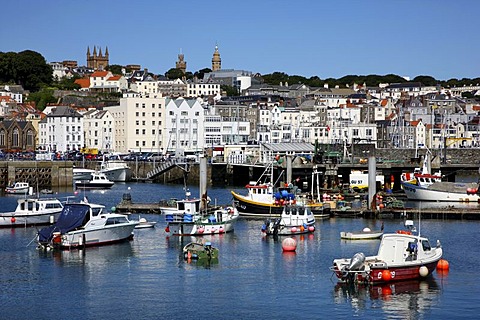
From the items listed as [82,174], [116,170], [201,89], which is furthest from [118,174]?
[201,89]

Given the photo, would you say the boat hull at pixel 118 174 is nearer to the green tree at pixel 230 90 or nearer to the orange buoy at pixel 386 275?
the orange buoy at pixel 386 275

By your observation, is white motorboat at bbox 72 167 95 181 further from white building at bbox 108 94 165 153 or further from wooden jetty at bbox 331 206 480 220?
wooden jetty at bbox 331 206 480 220

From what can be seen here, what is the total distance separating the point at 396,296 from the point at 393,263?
5.82 feet

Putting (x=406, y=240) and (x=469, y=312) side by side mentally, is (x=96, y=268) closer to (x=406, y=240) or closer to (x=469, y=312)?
(x=406, y=240)

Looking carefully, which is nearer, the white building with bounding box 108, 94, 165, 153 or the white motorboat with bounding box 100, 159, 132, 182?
the white motorboat with bounding box 100, 159, 132, 182

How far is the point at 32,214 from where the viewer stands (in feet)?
170

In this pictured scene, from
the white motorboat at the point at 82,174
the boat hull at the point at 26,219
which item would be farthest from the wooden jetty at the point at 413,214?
the white motorboat at the point at 82,174

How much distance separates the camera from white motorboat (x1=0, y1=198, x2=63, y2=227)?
169ft

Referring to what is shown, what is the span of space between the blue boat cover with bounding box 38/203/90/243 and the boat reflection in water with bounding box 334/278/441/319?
47.7 feet

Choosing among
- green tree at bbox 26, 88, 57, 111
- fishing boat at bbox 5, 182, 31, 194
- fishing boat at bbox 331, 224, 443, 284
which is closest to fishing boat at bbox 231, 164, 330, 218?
fishing boat at bbox 331, 224, 443, 284

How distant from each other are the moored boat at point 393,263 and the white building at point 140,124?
8274 cm

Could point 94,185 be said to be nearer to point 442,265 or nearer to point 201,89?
point 442,265

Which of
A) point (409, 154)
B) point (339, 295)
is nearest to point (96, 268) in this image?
point (339, 295)

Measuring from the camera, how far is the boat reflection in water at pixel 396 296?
1224 inches
